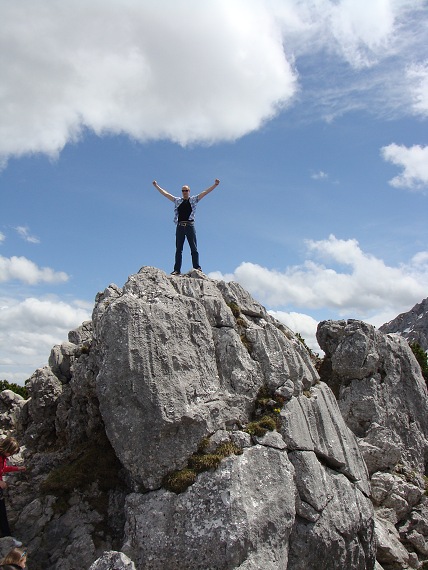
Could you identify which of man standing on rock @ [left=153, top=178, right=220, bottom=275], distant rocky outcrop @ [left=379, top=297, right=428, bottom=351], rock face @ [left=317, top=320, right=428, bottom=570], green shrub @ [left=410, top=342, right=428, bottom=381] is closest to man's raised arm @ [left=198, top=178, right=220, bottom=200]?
man standing on rock @ [left=153, top=178, right=220, bottom=275]

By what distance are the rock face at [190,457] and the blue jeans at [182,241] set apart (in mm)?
3508

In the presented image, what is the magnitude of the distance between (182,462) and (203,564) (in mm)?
3103

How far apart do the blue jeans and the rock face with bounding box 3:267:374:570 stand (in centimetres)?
351

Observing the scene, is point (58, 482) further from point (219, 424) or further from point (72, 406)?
point (219, 424)

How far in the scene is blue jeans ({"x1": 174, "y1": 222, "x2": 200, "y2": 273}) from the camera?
25.7 meters

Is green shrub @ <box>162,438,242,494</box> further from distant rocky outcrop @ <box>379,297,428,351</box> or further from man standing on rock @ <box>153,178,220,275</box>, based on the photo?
distant rocky outcrop @ <box>379,297,428,351</box>

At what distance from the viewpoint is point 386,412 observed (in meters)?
28.4

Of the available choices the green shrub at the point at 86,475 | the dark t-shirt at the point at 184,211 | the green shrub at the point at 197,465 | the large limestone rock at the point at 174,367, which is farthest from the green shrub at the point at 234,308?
the green shrub at the point at 86,475

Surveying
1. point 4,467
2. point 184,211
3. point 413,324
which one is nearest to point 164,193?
point 184,211

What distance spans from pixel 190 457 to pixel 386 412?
15.0m

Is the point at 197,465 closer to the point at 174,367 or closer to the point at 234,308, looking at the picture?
the point at 174,367

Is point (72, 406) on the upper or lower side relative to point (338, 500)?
upper

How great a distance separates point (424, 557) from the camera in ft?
72.5

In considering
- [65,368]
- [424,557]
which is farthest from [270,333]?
[424,557]
